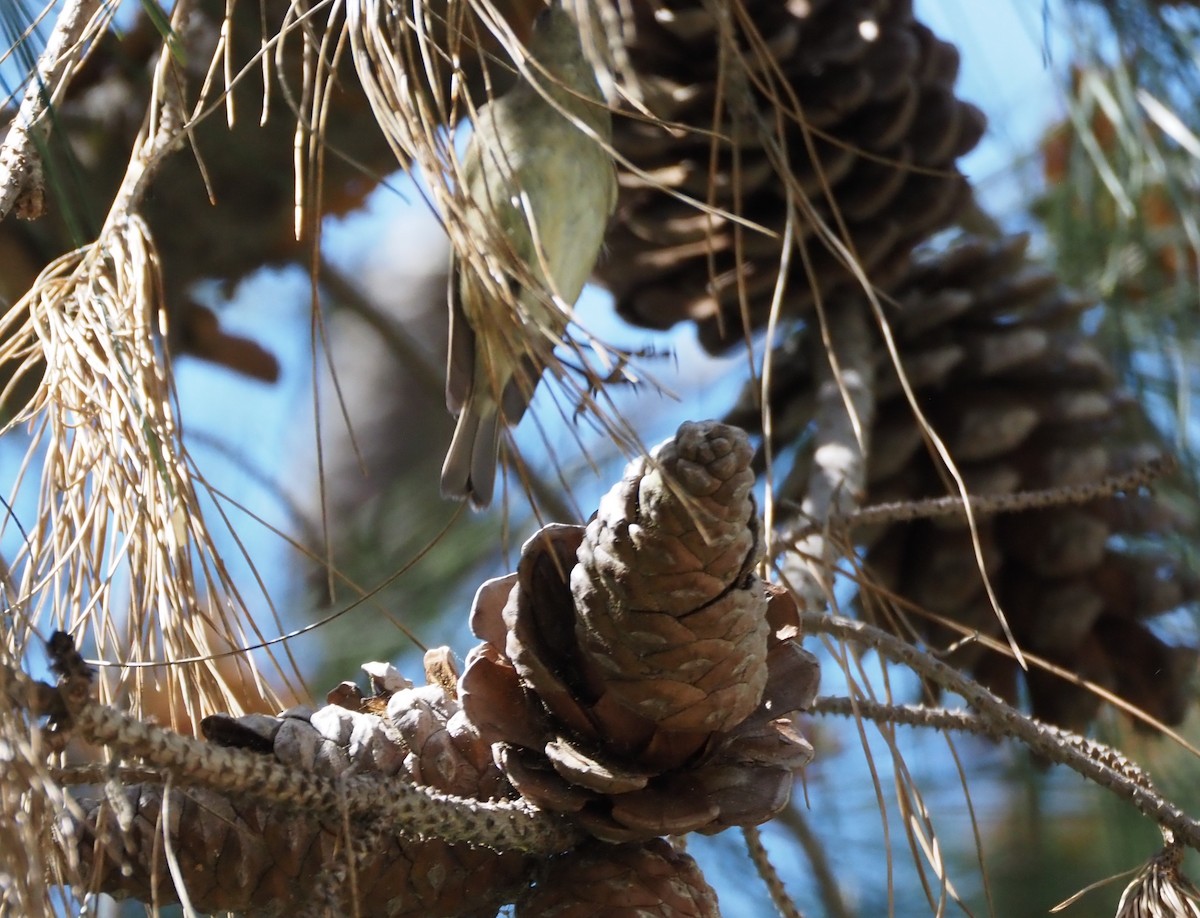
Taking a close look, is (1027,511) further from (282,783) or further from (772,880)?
(282,783)

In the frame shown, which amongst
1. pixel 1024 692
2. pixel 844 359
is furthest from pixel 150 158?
pixel 1024 692

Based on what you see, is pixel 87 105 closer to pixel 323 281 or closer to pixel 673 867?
pixel 323 281

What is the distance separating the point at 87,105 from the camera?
1.28 meters

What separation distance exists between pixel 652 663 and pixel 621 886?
0.09m

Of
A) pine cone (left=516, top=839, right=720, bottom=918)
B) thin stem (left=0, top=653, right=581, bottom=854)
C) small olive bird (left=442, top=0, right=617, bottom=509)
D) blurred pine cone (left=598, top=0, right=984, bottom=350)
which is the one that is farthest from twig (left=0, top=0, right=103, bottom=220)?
small olive bird (left=442, top=0, right=617, bottom=509)

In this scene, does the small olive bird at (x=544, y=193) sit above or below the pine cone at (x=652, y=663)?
above

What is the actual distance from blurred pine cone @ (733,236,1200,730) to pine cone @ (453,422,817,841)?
2.06ft

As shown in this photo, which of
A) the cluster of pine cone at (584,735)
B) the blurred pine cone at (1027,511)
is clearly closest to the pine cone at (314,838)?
the cluster of pine cone at (584,735)

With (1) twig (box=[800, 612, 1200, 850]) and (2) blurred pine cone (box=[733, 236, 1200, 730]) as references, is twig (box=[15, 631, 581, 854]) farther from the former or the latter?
(2) blurred pine cone (box=[733, 236, 1200, 730])

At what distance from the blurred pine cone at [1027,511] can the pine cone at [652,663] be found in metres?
0.63

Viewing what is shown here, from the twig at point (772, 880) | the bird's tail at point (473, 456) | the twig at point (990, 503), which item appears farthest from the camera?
the bird's tail at point (473, 456)

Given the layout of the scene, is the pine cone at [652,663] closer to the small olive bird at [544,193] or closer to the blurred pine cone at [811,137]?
the blurred pine cone at [811,137]

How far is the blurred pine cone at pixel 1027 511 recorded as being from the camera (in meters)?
1.25

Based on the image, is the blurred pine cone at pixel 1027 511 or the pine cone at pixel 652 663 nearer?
the pine cone at pixel 652 663
